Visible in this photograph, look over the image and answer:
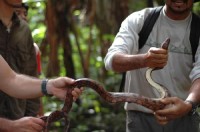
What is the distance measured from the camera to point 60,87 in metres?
3.42

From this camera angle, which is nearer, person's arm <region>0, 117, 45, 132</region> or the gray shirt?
person's arm <region>0, 117, 45, 132</region>

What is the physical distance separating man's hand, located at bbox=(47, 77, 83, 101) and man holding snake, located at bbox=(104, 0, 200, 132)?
0.67 meters

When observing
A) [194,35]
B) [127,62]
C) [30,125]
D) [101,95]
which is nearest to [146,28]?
[194,35]

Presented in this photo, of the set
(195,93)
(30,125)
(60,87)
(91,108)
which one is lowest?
(91,108)

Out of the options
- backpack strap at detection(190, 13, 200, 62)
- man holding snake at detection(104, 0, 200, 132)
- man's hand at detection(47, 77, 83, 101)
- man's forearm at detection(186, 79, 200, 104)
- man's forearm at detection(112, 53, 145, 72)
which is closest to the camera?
man's hand at detection(47, 77, 83, 101)

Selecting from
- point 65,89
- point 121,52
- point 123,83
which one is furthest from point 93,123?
point 65,89

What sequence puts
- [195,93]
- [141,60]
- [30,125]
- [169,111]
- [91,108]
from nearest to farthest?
[30,125], [169,111], [141,60], [195,93], [91,108]

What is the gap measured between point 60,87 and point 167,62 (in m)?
1.15

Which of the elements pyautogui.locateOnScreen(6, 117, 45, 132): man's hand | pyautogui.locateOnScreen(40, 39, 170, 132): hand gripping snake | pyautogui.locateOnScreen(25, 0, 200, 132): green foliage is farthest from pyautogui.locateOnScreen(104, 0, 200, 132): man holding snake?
pyautogui.locateOnScreen(25, 0, 200, 132): green foliage

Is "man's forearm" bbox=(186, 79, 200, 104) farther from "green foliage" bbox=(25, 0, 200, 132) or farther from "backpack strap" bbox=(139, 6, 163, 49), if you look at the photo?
"green foliage" bbox=(25, 0, 200, 132)

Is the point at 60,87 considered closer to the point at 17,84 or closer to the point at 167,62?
the point at 17,84

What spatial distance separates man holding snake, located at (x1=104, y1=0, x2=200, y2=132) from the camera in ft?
13.4

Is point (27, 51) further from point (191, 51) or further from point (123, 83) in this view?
point (191, 51)

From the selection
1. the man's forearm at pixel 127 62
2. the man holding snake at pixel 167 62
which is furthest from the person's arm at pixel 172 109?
the man's forearm at pixel 127 62
